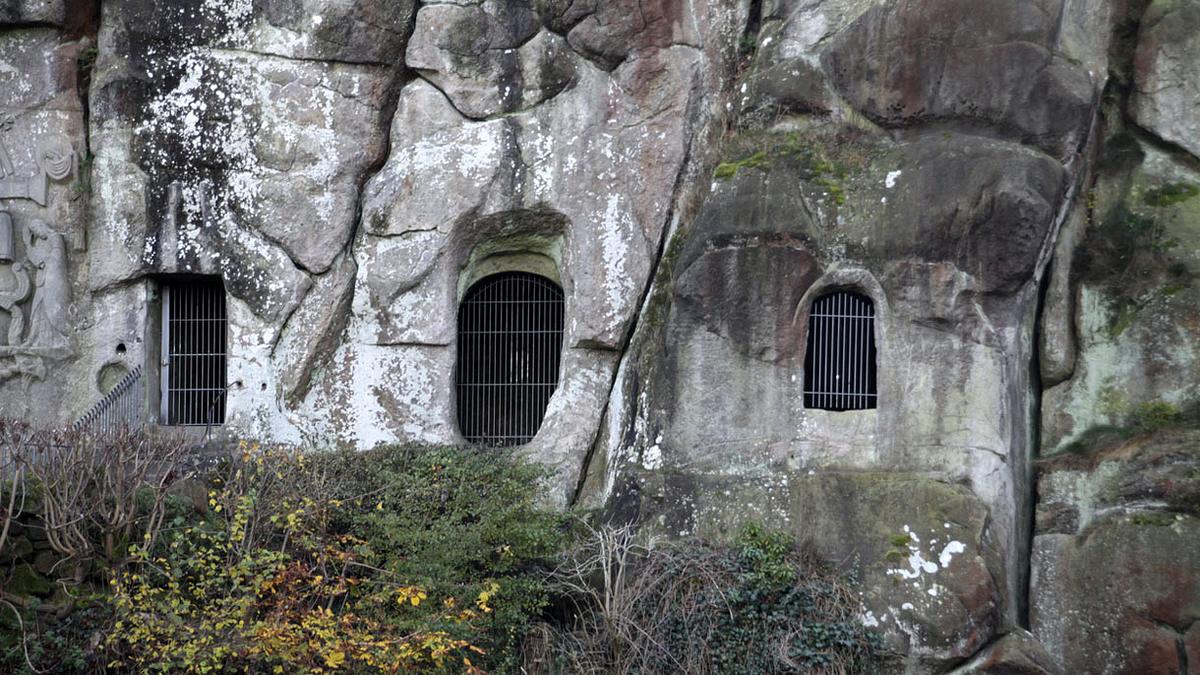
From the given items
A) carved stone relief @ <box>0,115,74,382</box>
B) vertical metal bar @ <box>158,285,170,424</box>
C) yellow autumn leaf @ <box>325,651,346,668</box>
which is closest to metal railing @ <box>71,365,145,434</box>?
vertical metal bar @ <box>158,285,170,424</box>

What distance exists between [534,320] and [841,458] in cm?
393

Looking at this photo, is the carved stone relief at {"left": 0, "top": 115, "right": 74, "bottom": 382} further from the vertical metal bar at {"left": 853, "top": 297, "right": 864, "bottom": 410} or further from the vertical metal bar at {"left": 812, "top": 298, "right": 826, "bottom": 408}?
the vertical metal bar at {"left": 853, "top": 297, "right": 864, "bottom": 410}

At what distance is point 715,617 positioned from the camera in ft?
39.5

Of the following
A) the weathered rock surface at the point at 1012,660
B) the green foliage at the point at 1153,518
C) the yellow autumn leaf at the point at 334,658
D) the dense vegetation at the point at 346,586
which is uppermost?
the green foliage at the point at 1153,518

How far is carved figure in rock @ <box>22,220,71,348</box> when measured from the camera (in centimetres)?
1547

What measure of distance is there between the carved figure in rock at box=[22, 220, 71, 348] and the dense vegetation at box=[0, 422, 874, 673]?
2966 millimetres

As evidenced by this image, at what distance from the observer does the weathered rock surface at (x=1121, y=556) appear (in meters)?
12.1

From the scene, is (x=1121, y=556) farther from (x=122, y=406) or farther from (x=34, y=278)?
(x=34, y=278)

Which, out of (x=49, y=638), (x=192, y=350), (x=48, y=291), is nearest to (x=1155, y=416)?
(x=49, y=638)

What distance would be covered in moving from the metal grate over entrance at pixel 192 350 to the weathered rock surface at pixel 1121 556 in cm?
825

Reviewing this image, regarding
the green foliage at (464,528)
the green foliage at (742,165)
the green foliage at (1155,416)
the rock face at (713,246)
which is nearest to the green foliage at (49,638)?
the green foliage at (464,528)

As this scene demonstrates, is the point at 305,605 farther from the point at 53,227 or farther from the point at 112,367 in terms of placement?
the point at 53,227

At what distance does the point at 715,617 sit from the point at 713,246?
317 centimetres

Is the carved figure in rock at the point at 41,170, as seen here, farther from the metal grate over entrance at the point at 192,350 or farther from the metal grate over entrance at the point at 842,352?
the metal grate over entrance at the point at 842,352
